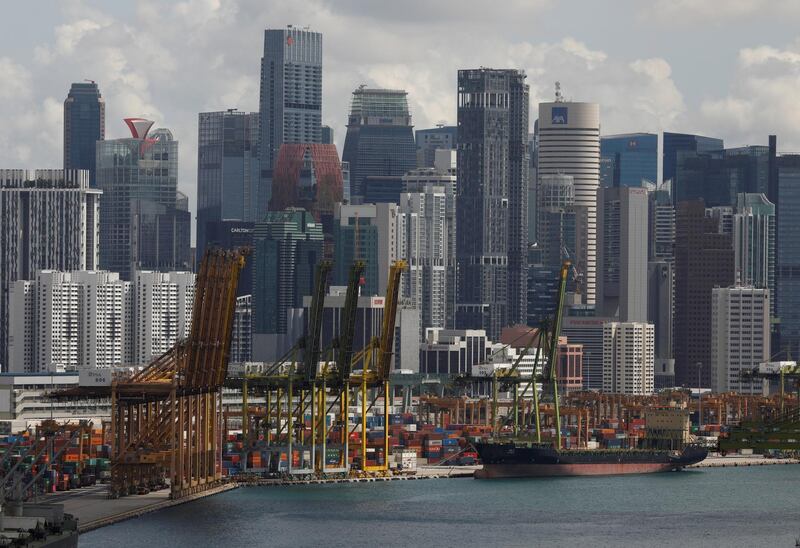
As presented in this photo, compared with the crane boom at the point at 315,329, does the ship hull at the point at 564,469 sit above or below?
below

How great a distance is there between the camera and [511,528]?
108375 mm

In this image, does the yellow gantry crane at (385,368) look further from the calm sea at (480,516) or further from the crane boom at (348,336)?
the calm sea at (480,516)

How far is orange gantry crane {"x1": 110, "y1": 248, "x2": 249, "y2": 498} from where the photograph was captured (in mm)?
116875

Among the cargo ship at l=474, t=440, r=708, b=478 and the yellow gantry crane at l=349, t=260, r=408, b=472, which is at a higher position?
the yellow gantry crane at l=349, t=260, r=408, b=472

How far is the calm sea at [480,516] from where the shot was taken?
101 m

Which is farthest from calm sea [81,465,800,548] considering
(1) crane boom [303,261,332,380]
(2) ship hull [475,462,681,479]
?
(1) crane boom [303,261,332,380]

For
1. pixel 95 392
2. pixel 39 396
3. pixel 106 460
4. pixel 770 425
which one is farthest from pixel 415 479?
pixel 39 396

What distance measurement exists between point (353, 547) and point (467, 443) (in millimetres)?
68780

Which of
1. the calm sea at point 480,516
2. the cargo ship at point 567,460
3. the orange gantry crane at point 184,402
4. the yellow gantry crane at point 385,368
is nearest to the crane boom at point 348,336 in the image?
the yellow gantry crane at point 385,368

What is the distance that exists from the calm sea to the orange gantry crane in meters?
2.70

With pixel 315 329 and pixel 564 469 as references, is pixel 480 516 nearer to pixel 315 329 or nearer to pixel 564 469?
pixel 315 329

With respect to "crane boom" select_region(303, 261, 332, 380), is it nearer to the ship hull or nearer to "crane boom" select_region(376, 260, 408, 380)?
"crane boom" select_region(376, 260, 408, 380)

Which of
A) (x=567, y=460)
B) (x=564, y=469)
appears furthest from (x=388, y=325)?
(x=567, y=460)

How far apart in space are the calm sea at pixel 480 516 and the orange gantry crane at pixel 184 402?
8.85 feet
